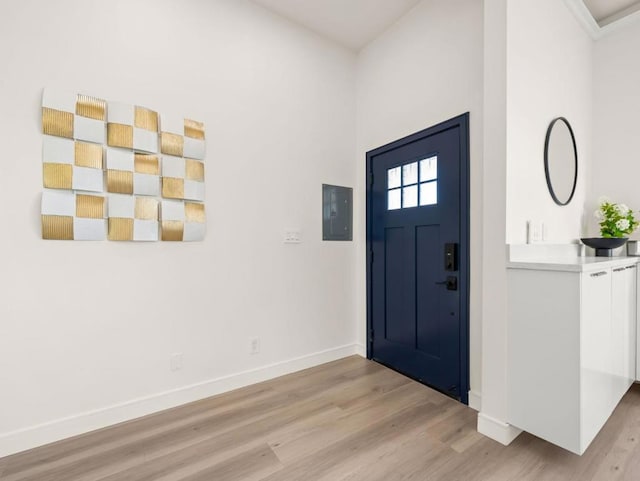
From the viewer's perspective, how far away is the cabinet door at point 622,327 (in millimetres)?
1892

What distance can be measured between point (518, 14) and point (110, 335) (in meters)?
3.21

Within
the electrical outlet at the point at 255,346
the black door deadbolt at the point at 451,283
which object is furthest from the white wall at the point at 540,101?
the electrical outlet at the point at 255,346

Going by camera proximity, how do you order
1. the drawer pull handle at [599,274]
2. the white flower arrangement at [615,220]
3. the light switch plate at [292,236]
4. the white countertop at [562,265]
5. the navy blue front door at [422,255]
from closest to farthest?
the white countertop at [562,265], the drawer pull handle at [599,274], the navy blue front door at [422,255], the white flower arrangement at [615,220], the light switch plate at [292,236]

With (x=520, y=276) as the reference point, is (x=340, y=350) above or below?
below

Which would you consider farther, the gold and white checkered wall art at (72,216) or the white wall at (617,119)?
the white wall at (617,119)

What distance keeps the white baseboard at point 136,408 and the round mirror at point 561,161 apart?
2380mm

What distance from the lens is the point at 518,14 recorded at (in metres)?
1.86

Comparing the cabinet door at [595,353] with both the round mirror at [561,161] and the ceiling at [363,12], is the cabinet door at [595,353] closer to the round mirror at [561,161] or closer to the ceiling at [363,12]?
the round mirror at [561,161]

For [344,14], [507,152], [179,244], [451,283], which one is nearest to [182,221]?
[179,244]

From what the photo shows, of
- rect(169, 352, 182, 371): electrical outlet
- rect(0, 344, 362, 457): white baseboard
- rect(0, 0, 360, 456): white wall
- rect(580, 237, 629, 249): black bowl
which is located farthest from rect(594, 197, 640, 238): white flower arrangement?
rect(169, 352, 182, 371): electrical outlet

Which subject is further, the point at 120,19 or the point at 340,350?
the point at 340,350

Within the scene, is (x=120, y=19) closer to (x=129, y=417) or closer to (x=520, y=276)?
(x=129, y=417)

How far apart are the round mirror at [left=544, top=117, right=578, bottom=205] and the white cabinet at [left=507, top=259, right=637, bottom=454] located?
659mm

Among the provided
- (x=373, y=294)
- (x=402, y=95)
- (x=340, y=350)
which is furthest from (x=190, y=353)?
(x=402, y=95)
